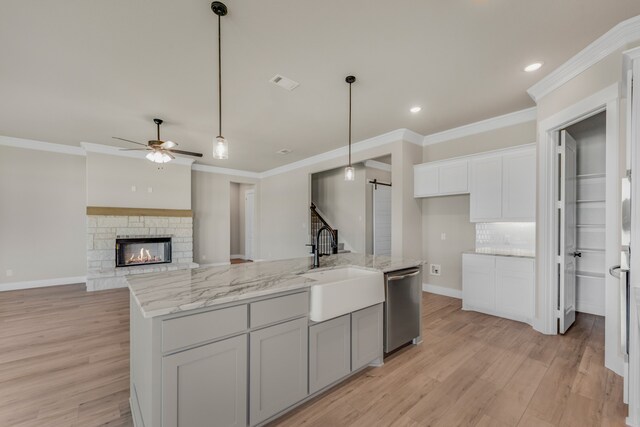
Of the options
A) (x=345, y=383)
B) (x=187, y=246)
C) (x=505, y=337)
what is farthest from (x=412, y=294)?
(x=187, y=246)

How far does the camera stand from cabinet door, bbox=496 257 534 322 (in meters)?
3.52

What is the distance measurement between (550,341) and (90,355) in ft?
16.1

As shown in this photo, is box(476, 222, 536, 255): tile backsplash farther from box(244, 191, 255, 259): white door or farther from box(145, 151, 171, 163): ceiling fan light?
box(244, 191, 255, 259): white door

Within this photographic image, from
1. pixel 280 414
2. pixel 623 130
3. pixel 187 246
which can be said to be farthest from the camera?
pixel 187 246

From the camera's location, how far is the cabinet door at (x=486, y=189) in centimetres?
393

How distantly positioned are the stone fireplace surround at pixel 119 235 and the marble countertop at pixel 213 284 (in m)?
4.53

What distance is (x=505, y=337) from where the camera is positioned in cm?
320

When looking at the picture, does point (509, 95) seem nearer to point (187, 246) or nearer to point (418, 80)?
point (418, 80)

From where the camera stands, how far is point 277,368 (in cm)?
182

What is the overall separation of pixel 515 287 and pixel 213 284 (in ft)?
12.4

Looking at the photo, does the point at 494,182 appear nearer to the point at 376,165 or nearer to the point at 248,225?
the point at 376,165

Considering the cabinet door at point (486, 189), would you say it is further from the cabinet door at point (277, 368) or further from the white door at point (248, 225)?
the white door at point (248, 225)

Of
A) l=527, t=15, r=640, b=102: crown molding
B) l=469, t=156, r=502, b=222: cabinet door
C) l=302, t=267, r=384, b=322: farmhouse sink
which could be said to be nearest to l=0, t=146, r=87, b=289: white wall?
l=302, t=267, r=384, b=322: farmhouse sink

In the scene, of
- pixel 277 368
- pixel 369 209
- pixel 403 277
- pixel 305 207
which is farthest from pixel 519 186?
pixel 305 207
